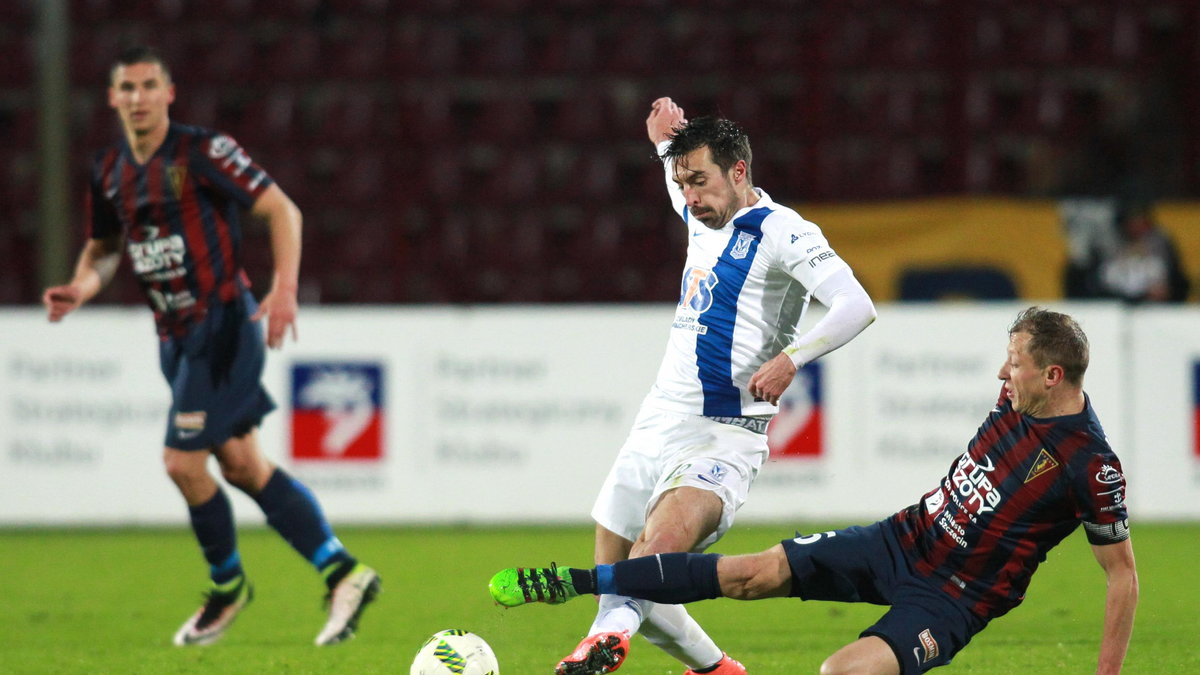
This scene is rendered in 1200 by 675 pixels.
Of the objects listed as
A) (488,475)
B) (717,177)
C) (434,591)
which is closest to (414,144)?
(488,475)

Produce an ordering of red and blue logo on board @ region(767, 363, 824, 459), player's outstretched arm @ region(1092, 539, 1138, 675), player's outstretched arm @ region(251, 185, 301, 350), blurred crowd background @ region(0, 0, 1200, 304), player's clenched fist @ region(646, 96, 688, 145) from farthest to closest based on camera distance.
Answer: blurred crowd background @ region(0, 0, 1200, 304)
red and blue logo on board @ region(767, 363, 824, 459)
player's outstretched arm @ region(251, 185, 301, 350)
player's clenched fist @ region(646, 96, 688, 145)
player's outstretched arm @ region(1092, 539, 1138, 675)

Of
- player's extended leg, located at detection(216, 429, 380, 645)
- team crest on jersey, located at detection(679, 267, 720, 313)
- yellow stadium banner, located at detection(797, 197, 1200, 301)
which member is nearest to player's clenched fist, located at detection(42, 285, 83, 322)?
player's extended leg, located at detection(216, 429, 380, 645)

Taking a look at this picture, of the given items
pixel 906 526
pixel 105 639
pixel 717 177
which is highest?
pixel 717 177

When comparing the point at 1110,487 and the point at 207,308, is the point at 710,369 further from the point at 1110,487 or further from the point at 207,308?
the point at 207,308

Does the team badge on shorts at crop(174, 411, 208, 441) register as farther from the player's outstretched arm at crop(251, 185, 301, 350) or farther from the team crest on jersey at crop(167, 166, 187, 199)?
the team crest on jersey at crop(167, 166, 187, 199)

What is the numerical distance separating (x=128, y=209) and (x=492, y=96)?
9623 mm

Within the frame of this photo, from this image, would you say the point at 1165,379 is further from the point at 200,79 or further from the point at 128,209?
the point at 200,79

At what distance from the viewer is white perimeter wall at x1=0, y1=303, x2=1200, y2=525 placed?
9898 mm

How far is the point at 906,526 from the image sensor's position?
4.45 metres

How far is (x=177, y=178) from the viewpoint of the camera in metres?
5.88

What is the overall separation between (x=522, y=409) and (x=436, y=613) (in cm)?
337

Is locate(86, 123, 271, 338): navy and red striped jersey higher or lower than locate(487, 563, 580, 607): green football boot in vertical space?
higher

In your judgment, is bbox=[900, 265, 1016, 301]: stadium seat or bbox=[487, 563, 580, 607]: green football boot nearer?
bbox=[487, 563, 580, 607]: green football boot

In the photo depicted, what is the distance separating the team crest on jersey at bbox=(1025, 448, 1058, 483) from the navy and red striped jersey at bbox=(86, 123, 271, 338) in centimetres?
314
